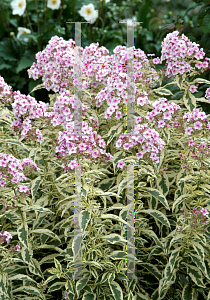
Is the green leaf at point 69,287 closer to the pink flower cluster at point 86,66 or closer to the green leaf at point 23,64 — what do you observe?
the pink flower cluster at point 86,66

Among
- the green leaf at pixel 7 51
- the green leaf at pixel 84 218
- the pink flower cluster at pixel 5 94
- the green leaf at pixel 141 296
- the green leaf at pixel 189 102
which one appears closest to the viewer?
the green leaf at pixel 84 218

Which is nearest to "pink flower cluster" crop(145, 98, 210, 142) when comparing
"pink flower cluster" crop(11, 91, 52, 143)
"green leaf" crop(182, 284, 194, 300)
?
"pink flower cluster" crop(11, 91, 52, 143)

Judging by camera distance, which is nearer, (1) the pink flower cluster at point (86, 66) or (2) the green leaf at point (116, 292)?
(2) the green leaf at point (116, 292)

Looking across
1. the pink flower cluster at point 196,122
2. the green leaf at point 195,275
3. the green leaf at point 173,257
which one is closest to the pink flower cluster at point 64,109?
the pink flower cluster at point 196,122

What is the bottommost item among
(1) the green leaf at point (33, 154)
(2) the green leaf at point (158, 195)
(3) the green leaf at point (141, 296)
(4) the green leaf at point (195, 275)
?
(3) the green leaf at point (141, 296)

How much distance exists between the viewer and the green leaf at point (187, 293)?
251 centimetres

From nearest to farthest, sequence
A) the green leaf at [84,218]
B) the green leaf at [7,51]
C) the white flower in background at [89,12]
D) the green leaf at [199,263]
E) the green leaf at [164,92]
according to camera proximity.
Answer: the green leaf at [84,218]
the green leaf at [199,263]
the green leaf at [164,92]
the white flower in background at [89,12]
the green leaf at [7,51]

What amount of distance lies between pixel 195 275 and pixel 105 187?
2.80 feet

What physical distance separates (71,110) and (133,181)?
663 millimetres

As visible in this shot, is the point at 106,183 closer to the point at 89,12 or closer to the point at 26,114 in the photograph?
the point at 26,114

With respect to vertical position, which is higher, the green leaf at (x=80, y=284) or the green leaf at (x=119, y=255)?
the green leaf at (x=119, y=255)

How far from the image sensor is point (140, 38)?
645 cm

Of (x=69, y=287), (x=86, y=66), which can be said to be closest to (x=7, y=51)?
(x=86, y=66)

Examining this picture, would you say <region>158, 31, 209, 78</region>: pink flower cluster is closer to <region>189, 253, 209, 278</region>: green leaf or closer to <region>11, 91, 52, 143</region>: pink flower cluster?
<region>11, 91, 52, 143</region>: pink flower cluster
